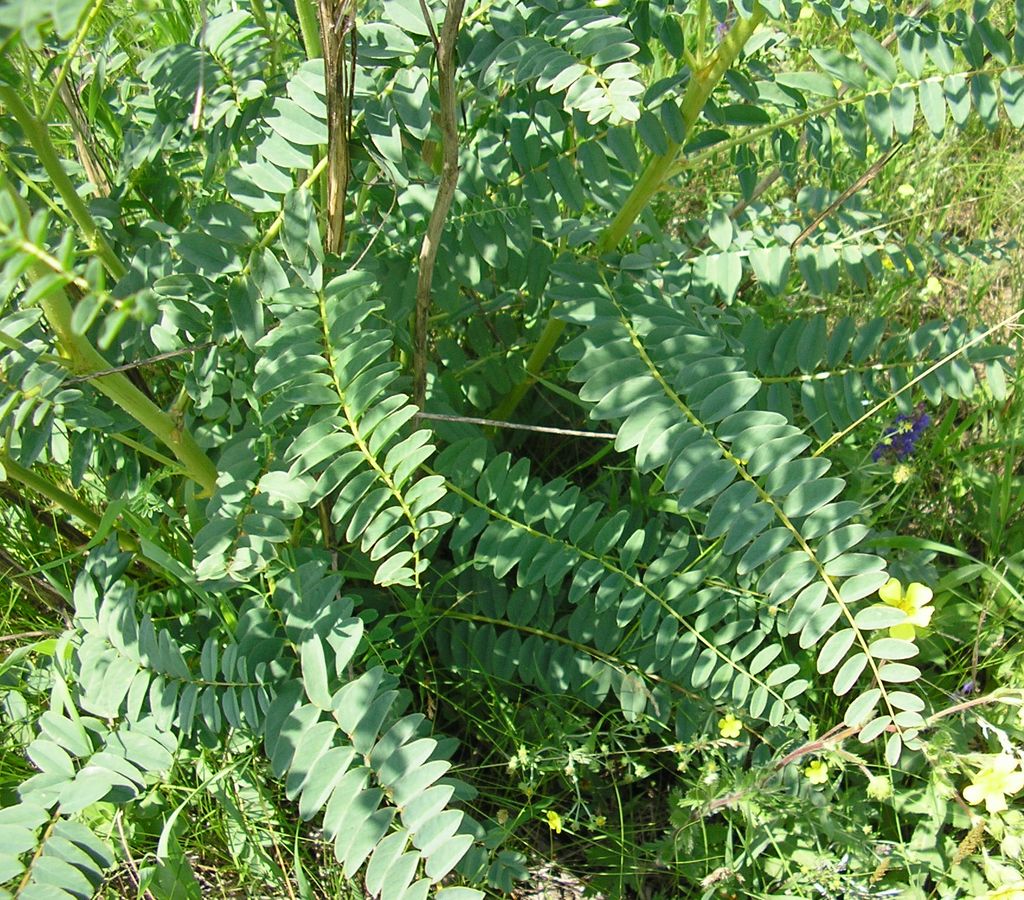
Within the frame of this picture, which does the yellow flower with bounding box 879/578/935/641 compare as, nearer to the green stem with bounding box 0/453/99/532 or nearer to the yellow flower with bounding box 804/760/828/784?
the yellow flower with bounding box 804/760/828/784

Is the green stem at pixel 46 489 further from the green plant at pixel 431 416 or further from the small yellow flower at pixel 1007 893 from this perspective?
the small yellow flower at pixel 1007 893

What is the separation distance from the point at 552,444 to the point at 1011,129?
5.50ft

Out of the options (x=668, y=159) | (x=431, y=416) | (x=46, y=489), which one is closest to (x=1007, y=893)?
(x=431, y=416)

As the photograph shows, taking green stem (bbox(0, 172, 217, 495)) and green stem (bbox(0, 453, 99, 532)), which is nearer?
green stem (bbox(0, 172, 217, 495))

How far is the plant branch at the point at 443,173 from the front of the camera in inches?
47.0

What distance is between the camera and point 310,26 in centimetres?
139

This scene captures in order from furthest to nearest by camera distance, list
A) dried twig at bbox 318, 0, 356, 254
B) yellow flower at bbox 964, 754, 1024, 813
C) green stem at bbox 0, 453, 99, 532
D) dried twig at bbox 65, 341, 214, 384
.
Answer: green stem at bbox 0, 453, 99, 532
yellow flower at bbox 964, 754, 1024, 813
dried twig at bbox 65, 341, 214, 384
dried twig at bbox 318, 0, 356, 254

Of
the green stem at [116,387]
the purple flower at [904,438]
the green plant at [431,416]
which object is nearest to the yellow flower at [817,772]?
the green plant at [431,416]

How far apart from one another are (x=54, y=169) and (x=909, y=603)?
1402 mm

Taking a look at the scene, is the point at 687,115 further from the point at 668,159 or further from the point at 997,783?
the point at 997,783

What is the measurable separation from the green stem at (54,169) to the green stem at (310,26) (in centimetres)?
38

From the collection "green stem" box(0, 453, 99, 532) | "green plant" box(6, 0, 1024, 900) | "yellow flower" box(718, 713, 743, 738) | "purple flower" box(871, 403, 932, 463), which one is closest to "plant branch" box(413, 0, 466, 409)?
"green plant" box(6, 0, 1024, 900)

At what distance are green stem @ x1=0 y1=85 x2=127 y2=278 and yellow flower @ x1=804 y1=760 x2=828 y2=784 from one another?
4.37 feet

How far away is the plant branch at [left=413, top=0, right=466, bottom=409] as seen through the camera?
119cm
